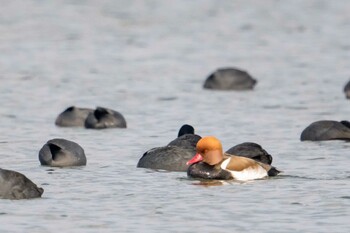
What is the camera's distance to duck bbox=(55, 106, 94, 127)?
26.7m

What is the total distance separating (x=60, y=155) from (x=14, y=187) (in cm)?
330

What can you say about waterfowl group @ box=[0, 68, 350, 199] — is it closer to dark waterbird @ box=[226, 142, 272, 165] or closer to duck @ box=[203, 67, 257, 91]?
dark waterbird @ box=[226, 142, 272, 165]

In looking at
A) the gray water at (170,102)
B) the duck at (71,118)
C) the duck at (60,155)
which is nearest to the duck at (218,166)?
the gray water at (170,102)

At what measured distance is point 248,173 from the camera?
20203 millimetres

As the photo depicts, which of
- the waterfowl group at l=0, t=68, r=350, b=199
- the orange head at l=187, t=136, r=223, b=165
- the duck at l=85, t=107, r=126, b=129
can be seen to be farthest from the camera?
the duck at l=85, t=107, r=126, b=129

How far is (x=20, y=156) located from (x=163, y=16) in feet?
81.5

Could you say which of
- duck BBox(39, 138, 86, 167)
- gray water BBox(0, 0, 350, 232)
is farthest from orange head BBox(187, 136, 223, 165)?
duck BBox(39, 138, 86, 167)

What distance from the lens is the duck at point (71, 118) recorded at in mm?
26688

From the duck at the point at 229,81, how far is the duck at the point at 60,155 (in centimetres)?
1146

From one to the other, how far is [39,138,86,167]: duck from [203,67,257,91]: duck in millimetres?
11461

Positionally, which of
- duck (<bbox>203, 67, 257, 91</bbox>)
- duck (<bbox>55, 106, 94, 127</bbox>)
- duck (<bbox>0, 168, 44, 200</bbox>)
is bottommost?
duck (<bbox>0, 168, 44, 200</bbox>)

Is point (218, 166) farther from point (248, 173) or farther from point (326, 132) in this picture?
point (326, 132)

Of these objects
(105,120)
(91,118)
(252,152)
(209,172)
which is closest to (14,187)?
(209,172)

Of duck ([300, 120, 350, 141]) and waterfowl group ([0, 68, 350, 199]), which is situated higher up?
duck ([300, 120, 350, 141])
